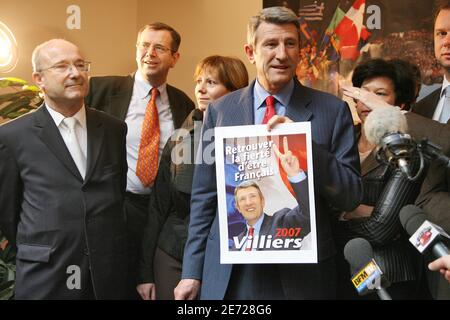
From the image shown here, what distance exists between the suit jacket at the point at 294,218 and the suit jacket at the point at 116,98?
1038 millimetres

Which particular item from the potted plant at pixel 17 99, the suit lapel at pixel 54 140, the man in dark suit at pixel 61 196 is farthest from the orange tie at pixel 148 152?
the potted plant at pixel 17 99

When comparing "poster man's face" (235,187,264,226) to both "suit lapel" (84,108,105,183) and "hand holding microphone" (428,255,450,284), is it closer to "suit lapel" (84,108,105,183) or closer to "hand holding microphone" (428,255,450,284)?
"hand holding microphone" (428,255,450,284)

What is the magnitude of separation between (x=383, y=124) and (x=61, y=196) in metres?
1.27

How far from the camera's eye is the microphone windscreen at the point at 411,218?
2297 mm

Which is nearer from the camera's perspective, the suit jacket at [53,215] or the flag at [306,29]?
the suit jacket at [53,215]

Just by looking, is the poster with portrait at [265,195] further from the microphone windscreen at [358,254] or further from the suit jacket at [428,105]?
the suit jacket at [428,105]

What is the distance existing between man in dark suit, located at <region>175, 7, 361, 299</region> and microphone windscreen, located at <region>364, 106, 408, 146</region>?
0.14m

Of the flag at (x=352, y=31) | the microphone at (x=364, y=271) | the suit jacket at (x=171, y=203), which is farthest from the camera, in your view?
the flag at (x=352, y=31)

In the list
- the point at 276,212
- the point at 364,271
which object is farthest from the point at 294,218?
the point at 364,271

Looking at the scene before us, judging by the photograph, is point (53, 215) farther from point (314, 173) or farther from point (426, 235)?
point (426, 235)

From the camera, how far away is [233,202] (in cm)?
234

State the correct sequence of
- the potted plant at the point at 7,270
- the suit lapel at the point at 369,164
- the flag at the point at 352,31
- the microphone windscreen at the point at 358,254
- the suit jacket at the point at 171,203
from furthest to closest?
the flag at the point at 352,31, the potted plant at the point at 7,270, the suit jacket at the point at 171,203, the suit lapel at the point at 369,164, the microphone windscreen at the point at 358,254

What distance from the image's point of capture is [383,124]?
2201mm

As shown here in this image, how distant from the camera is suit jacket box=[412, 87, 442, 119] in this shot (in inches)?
110
